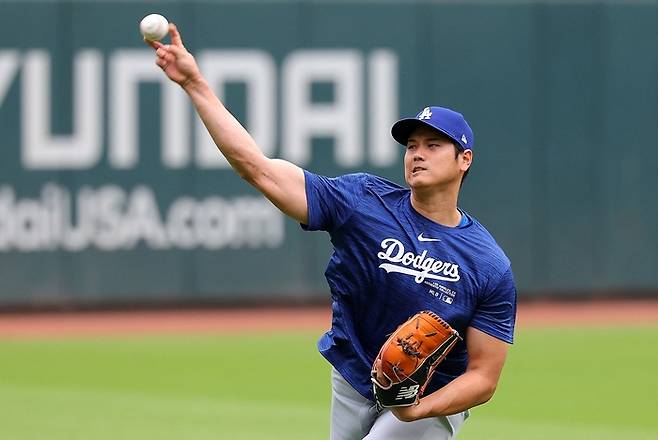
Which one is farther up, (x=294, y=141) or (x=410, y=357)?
(x=294, y=141)

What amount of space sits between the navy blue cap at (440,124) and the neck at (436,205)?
8.9 inches

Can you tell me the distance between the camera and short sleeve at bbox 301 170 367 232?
5.20m

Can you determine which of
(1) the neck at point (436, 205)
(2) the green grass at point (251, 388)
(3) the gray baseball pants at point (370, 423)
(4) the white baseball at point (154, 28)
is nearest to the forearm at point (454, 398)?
(3) the gray baseball pants at point (370, 423)

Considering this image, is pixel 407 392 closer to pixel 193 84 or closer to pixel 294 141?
pixel 193 84

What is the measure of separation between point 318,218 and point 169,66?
0.89m

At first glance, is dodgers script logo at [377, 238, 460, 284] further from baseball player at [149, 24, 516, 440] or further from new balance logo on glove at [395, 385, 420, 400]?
new balance logo on glove at [395, 385, 420, 400]

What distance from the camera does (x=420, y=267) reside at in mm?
5297

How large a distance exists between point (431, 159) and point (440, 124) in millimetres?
149

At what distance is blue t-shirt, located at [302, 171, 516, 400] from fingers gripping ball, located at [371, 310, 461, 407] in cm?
21

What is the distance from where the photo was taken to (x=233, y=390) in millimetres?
10648

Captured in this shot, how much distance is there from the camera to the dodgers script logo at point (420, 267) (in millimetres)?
5297

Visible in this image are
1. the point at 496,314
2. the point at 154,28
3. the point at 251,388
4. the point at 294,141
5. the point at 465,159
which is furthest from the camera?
the point at 294,141

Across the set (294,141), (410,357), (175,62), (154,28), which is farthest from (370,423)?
(294,141)

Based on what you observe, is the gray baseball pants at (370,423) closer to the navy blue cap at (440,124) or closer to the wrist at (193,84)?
the navy blue cap at (440,124)
